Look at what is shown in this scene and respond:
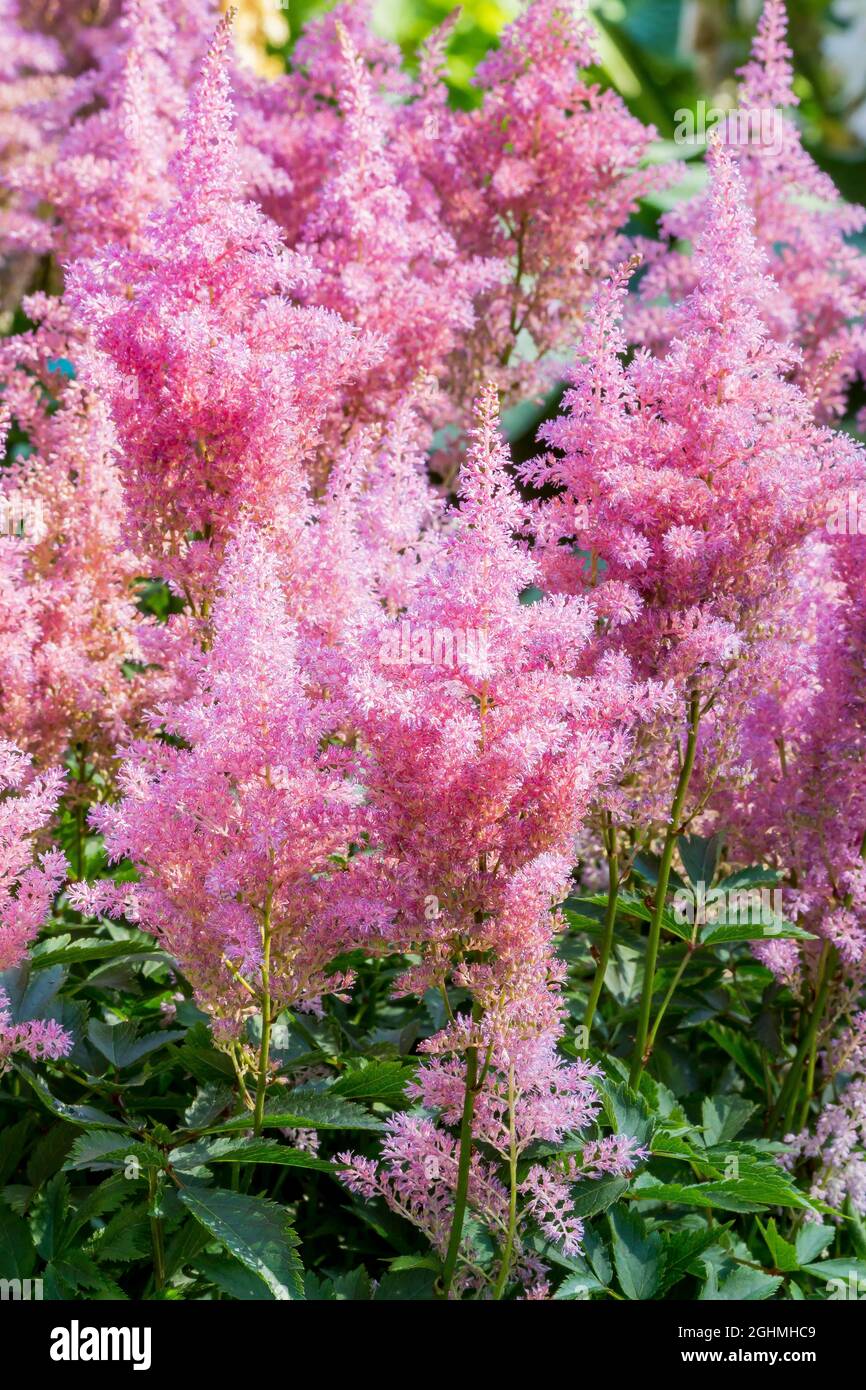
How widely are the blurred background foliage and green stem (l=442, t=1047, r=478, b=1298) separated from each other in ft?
16.5

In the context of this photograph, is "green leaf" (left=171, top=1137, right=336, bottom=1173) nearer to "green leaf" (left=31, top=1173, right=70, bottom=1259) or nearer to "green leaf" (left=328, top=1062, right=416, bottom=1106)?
"green leaf" (left=328, top=1062, right=416, bottom=1106)

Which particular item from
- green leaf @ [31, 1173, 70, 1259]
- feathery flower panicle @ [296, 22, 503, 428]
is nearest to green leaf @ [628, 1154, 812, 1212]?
green leaf @ [31, 1173, 70, 1259]

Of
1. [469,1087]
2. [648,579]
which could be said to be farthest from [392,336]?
[469,1087]

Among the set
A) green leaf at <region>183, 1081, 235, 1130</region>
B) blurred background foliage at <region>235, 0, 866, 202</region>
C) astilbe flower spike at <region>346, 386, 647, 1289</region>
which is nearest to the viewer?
astilbe flower spike at <region>346, 386, 647, 1289</region>

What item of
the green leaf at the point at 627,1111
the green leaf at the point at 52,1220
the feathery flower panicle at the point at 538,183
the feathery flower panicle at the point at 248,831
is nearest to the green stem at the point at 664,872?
the green leaf at the point at 627,1111

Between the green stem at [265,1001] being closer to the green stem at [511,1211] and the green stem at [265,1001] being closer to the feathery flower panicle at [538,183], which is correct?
the green stem at [511,1211]

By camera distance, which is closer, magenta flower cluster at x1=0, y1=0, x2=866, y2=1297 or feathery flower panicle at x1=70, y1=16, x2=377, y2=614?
magenta flower cluster at x1=0, y1=0, x2=866, y2=1297

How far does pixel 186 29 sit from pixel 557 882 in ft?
11.9

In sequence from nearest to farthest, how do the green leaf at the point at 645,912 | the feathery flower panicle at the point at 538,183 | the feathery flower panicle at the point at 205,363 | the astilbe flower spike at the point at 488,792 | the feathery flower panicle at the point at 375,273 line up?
the astilbe flower spike at the point at 488,792
the feathery flower panicle at the point at 205,363
the green leaf at the point at 645,912
the feathery flower panicle at the point at 375,273
the feathery flower panicle at the point at 538,183

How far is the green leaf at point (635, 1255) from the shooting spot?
2.07m

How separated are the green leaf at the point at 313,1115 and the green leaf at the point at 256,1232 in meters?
0.10

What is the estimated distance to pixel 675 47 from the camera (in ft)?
28.5

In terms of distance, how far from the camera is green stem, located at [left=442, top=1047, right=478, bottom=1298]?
192 centimetres

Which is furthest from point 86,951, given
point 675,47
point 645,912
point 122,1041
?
point 675,47
